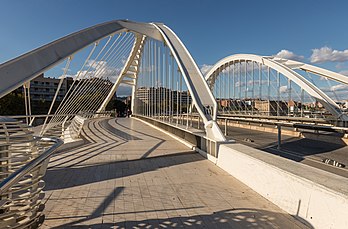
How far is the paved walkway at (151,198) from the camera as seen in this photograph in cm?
322

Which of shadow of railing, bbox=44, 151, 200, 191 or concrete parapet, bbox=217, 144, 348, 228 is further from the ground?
concrete parapet, bbox=217, 144, 348, 228

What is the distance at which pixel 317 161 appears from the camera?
6.97 metres

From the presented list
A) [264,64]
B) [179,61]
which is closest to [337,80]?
[264,64]

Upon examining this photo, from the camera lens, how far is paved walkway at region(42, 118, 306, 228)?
10.6 feet

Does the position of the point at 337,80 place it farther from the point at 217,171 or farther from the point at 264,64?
→ the point at 217,171

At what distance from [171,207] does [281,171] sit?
5.59 feet

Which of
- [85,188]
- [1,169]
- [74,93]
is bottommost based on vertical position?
[85,188]

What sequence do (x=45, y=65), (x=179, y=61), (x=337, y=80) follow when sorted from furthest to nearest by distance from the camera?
1. (x=337, y=80)
2. (x=179, y=61)
3. (x=45, y=65)

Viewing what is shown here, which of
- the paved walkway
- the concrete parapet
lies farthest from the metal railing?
the concrete parapet

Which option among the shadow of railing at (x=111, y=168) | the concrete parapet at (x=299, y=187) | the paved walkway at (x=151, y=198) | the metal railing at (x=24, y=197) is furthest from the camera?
the shadow of railing at (x=111, y=168)

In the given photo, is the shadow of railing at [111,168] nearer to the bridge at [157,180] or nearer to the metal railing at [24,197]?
the bridge at [157,180]

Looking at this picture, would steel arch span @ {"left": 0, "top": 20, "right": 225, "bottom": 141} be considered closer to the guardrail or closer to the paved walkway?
the paved walkway

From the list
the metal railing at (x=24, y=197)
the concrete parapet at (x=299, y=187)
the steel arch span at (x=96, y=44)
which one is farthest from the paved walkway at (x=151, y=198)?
the steel arch span at (x=96, y=44)

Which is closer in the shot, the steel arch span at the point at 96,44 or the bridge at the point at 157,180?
the bridge at the point at 157,180
